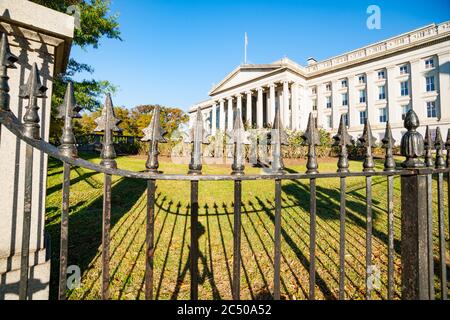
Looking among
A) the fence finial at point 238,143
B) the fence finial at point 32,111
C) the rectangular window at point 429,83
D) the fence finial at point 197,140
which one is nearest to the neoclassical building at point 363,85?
the rectangular window at point 429,83

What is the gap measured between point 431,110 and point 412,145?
3946 cm

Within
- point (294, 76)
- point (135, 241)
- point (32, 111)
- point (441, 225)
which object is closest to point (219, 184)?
point (135, 241)

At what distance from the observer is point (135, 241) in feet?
13.5

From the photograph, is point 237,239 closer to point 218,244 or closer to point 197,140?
point 197,140

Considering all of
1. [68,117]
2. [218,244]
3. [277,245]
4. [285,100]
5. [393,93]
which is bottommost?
[218,244]

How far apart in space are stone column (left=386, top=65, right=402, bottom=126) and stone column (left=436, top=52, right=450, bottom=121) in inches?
183

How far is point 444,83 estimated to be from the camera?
1165 inches

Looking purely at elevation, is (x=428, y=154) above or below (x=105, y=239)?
above

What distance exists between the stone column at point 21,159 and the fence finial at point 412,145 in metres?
3.15

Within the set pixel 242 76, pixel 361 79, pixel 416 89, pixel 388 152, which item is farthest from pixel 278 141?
pixel 242 76

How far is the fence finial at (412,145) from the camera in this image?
2.02 meters

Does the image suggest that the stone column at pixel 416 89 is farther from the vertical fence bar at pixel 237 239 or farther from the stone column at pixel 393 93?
the vertical fence bar at pixel 237 239
